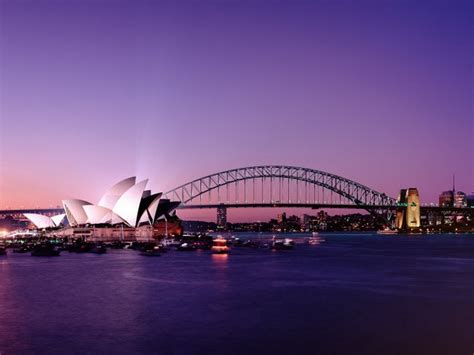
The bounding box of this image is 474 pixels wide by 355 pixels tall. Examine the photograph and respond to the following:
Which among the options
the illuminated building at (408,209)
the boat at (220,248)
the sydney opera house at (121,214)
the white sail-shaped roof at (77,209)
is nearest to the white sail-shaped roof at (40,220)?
the sydney opera house at (121,214)

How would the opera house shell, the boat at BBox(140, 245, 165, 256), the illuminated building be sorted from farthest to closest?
the illuminated building → the opera house shell → the boat at BBox(140, 245, 165, 256)

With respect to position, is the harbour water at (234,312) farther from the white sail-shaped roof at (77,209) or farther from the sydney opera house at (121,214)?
the white sail-shaped roof at (77,209)

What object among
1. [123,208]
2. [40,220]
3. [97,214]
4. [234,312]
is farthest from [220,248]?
[40,220]

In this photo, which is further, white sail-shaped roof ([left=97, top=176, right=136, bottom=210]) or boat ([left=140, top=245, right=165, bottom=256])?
white sail-shaped roof ([left=97, top=176, right=136, bottom=210])

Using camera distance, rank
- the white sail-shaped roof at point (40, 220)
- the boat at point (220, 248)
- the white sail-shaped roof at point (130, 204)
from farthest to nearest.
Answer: the white sail-shaped roof at point (40, 220) < the white sail-shaped roof at point (130, 204) < the boat at point (220, 248)

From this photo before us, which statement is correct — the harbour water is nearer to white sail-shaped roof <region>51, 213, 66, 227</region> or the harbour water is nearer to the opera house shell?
the opera house shell

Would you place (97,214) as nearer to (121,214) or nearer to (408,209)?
(121,214)

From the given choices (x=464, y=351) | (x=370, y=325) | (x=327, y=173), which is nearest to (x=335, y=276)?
(x=370, y=325)

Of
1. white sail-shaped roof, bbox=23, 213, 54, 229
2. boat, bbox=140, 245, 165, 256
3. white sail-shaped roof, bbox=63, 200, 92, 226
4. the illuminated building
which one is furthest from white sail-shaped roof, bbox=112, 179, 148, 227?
the illuminated building
